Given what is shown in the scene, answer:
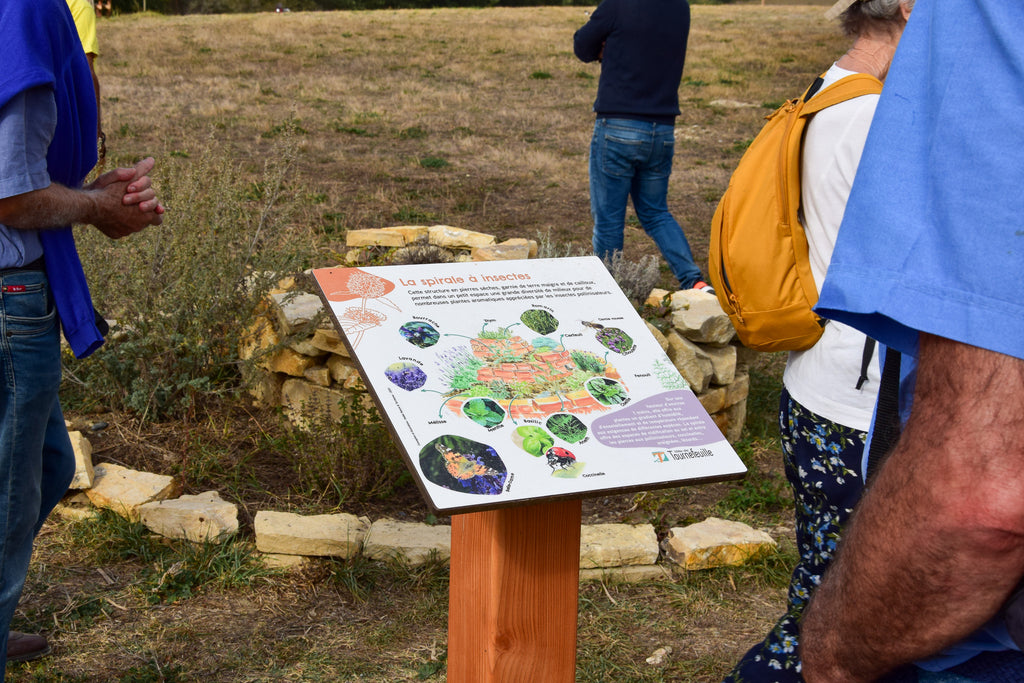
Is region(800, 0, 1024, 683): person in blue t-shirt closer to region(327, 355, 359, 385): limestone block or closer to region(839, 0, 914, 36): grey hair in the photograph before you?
region(839, 0, 914, 36): grey hair

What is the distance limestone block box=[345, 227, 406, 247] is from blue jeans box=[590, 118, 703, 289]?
1141mm

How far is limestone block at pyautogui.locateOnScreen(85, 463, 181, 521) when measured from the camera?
3.29 meters

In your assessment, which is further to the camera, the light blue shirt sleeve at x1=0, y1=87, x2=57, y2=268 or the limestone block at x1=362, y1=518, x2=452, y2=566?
the limestone block at x1=362, y1=518, x2=452, y2=566

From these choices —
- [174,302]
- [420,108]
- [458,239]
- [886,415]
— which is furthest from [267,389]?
[420,108]

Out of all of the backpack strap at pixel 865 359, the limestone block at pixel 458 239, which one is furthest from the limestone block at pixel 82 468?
the backpack strap at pixel 865 359

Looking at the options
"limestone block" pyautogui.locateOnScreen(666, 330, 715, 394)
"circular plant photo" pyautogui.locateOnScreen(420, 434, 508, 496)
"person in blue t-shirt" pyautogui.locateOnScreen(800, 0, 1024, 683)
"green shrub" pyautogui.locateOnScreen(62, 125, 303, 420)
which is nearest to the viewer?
"person in blue t-shirt" pyautogui.locateOnScreen(800, 0, 1024, 683)

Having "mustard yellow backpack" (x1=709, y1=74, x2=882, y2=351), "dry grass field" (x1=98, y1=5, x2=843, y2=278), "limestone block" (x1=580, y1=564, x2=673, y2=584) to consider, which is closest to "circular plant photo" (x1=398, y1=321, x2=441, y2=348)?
"mustard yellow backpack" (x1=709, y1=74, x2=882, y2=351)

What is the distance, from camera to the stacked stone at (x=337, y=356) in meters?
3.85

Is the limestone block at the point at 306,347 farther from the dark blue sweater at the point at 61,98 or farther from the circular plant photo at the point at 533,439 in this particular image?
the circular plant photo at the point at 533,439

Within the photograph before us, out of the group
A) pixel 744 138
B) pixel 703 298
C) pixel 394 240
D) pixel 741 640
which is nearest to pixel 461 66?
pixel 744 138

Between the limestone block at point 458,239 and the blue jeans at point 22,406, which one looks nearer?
the blue jeans at point 22,406

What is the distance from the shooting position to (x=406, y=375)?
1.79 m

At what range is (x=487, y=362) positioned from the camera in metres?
1.88

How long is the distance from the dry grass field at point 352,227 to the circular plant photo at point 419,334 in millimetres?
1304
